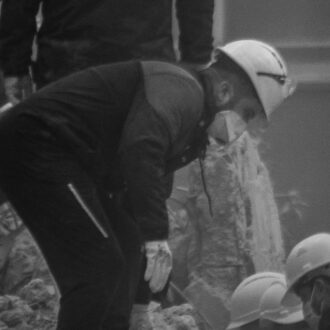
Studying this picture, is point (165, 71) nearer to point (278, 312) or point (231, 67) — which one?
point (231, 67)

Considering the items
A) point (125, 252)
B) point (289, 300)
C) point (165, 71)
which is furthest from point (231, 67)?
point (289, 300)

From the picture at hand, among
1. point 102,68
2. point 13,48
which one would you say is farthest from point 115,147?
point 13,48

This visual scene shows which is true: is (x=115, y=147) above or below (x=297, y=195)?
above

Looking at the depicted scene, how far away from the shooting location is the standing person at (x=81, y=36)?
746 cm

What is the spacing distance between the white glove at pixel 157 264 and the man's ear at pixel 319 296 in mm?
748

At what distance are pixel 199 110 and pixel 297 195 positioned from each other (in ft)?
14.7

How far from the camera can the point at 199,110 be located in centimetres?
694

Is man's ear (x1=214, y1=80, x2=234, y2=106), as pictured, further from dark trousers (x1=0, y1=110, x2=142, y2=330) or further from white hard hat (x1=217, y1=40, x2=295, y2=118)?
dark trousers (x1=0, y1=110, x2=142, y2=330)

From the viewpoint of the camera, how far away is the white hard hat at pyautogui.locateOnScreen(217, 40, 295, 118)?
23.6 ft

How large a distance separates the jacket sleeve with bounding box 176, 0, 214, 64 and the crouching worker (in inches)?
21.8

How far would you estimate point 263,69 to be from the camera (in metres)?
7.26

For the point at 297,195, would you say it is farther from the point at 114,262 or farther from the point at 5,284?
the point at 114,262

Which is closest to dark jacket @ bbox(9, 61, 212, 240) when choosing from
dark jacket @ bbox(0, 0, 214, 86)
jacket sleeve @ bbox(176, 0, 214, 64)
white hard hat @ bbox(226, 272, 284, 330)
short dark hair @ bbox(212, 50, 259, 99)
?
short dark hair @ bbox(212, 50, 259, 99)

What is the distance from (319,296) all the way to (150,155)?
1.07 metres
